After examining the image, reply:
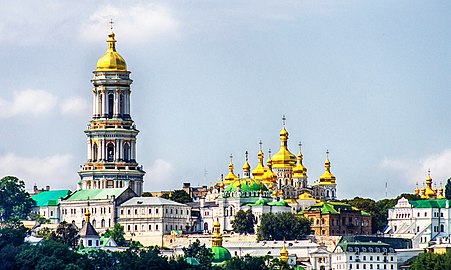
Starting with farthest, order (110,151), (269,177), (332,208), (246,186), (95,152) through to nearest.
→ (269,177)
(110,151)
(95,152)
(246,186)
(332,208)

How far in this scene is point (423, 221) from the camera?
495 feet

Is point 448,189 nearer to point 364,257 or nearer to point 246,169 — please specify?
point 246,169

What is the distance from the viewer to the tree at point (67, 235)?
134163 mm

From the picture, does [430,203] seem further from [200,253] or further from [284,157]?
[200,253]

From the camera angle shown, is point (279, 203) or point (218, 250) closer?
point (218, 250)

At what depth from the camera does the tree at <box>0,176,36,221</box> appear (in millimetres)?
151875

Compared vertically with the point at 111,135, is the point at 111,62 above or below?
above

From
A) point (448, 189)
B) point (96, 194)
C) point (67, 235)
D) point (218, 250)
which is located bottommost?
point (218, 250)

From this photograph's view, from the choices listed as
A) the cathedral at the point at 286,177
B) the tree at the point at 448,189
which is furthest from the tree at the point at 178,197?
the tree at the point at 448,189

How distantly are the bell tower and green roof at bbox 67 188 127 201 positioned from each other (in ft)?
4.40

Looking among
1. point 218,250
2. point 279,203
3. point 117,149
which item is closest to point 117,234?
point 117,149

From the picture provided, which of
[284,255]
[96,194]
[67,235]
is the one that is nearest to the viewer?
[284,255]

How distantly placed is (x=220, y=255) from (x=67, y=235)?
11.3m

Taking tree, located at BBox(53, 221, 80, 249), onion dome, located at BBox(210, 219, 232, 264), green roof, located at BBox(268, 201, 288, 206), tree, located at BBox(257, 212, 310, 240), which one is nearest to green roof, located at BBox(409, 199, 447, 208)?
green roof, located at BBox(268, 201, 288, 206)
